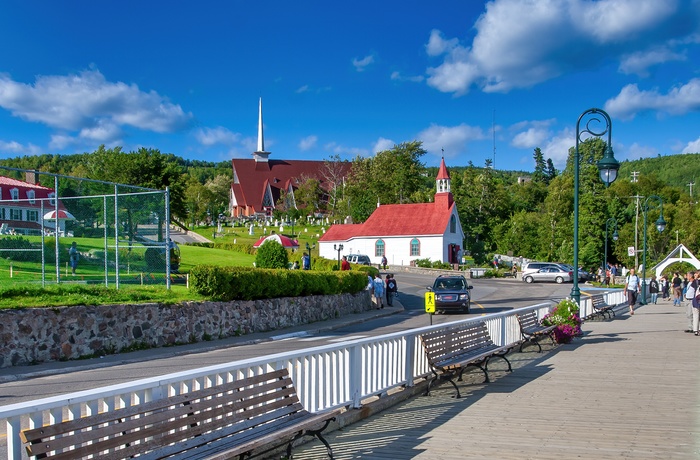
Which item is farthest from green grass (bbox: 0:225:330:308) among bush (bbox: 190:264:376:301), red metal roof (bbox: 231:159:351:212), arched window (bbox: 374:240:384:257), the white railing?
red metal roof (bbox: 231:159:351:212)

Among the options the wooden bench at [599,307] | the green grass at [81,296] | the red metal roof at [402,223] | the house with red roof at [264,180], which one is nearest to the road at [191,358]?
the green grass at [81,296]

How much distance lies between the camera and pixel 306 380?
7062mm

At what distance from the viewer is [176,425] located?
503 centimetres

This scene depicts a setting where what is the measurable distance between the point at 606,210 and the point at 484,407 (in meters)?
75.3

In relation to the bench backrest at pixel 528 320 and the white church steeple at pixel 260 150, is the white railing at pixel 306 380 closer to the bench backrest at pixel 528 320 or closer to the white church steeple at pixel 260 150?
the bench backrest at pixel 528 320

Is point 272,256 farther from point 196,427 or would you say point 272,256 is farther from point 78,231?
point 196,427

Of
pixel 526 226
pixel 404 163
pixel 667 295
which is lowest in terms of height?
pixel 667 295

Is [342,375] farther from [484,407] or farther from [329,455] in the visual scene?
[484,407]

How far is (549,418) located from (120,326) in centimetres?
1142

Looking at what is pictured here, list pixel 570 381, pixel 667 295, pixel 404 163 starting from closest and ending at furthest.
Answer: pixel 570 381
pixel 667 295
pixel 404 163

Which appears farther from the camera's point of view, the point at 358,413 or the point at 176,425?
the point at 358,413

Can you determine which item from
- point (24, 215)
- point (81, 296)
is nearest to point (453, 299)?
point (81, 296)

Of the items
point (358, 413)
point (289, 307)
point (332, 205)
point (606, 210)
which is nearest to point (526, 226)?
point (606, 210)

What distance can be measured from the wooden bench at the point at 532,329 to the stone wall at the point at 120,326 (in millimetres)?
8921
